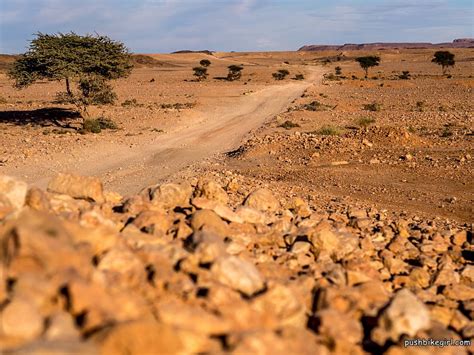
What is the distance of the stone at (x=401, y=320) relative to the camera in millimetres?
3297

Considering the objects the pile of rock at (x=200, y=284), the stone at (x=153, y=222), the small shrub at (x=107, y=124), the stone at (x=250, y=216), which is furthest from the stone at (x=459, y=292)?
the small shrub at (x=107, y=124)

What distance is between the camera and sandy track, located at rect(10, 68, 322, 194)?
12.3 meters

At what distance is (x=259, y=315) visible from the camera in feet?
9.83

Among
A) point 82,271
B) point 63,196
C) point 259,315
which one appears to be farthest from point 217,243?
point 63,196

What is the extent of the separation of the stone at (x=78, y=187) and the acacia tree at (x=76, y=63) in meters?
15.6

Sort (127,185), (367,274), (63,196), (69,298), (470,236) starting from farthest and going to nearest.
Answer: (127,185) < (470,236) < (63,196) < (367,274) < (69,298)

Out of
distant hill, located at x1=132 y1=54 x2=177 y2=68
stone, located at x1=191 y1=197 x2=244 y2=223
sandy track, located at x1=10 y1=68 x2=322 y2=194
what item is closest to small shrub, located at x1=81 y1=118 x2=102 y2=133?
sandy track, located at x1=10 y1=68 x2=322 y2=194

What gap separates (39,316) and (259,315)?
1211 mm

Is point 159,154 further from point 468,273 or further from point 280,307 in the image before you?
point 280,307

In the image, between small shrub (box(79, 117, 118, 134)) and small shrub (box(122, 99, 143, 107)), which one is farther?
small shrub (box(122, 99, 143, 107))

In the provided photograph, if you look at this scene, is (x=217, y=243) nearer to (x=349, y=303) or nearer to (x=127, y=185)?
(x=349, y=303)

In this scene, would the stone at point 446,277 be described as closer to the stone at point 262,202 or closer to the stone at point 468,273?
the stone at point 468,273

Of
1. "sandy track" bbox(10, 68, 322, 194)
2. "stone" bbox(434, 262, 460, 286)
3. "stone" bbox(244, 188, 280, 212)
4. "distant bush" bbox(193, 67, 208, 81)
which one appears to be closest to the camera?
"stone" bbox(434, 262, 460, 286)

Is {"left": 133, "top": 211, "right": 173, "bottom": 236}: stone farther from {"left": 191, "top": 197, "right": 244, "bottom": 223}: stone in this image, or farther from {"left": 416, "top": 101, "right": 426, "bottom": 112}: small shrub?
{"left": 416, "top": 101, "right": 426, "bottom": 112}: small shrub
